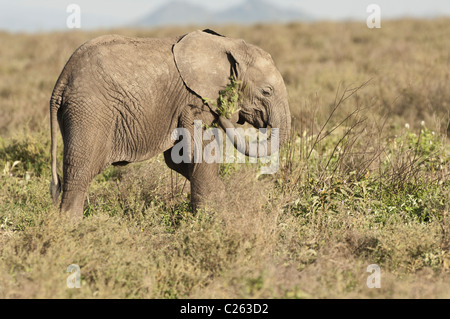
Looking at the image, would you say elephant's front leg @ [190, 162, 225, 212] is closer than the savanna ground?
No

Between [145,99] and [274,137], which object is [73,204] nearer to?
[145,99]

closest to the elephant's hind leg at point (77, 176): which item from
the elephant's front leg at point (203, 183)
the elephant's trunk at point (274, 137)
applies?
the elephant's front leg at point (203, 183)

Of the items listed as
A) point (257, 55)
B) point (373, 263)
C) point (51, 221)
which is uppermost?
point (257, 55)

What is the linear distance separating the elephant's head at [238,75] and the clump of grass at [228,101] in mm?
44

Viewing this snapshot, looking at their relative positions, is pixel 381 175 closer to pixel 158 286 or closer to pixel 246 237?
pixel 246 237

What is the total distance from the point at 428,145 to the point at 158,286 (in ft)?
14.7

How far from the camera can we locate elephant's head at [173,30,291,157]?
516cm

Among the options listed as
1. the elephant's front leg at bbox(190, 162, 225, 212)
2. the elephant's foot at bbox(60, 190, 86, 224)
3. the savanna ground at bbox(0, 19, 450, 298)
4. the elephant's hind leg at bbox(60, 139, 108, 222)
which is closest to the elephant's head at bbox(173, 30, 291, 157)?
the elephant's front leg at bbox(190, 162, 225, 212)

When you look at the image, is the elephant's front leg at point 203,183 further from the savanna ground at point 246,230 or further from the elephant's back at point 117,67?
the elephant's back at point 117,67

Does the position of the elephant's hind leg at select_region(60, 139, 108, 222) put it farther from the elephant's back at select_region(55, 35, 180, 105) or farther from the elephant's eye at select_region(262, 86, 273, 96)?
the elephant's eye at select_region(262, 86, 273, 96)

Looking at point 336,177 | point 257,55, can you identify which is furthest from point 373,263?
point 257,55

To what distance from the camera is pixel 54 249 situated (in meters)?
4.39

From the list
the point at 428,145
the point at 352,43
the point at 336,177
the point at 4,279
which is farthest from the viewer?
the point at 352,43

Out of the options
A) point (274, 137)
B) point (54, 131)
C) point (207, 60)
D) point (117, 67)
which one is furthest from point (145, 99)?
point (274, 137)
